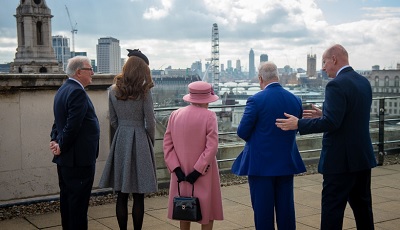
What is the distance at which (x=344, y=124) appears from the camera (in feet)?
15.7

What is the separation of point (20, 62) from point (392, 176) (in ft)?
329

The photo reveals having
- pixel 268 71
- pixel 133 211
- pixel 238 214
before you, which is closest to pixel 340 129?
pixel 268 71

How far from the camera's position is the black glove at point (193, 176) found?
4977mm

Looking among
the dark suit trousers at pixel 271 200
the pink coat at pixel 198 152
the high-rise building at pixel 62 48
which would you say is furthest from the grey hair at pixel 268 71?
the high-rise building at pixel 62 48

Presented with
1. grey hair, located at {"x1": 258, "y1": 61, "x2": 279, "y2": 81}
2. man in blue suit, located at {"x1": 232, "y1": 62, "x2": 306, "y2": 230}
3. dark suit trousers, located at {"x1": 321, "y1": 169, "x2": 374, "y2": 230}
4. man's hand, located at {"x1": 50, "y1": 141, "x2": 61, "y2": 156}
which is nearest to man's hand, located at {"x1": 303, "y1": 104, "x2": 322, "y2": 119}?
man in blue suit, located at {"x1": 232, "y1": 62, "x2": 306, "y2": 230}

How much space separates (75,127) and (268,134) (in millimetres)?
1678

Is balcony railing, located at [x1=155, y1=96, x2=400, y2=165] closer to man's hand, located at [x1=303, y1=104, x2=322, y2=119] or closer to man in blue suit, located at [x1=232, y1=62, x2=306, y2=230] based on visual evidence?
man's hand, located at [x1=303, y1=104, x2=322, y2=119]

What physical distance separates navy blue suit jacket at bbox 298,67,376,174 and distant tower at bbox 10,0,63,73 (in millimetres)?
100611

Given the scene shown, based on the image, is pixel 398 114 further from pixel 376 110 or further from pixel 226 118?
pixel 226 118

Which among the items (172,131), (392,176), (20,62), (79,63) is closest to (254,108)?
(172,131)

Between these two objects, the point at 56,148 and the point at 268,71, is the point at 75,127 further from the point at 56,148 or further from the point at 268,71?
the point at 268,71

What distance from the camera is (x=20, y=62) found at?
103 m

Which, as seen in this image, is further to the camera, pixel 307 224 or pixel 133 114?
pixel 307 224

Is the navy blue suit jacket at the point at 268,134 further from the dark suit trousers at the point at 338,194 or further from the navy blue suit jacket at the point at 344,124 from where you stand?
the dark suit trousers at the point at 338,194
